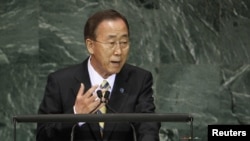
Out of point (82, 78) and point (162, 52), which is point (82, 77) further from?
point (162, 52)

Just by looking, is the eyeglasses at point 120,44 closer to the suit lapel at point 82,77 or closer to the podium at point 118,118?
the suit lapel at point 82,77

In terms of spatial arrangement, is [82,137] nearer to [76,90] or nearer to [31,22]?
[76,90]

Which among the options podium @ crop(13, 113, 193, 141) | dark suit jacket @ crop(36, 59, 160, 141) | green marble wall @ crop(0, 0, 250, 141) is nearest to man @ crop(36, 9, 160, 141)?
dark suit jacket @ crop(36, 59, 160, 141)

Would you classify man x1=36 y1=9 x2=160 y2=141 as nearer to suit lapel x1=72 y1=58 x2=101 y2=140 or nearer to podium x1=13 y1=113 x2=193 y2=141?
suit lapel x1=72 y1=58 x2=101 y2=140

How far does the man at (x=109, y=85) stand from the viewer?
9.11ft

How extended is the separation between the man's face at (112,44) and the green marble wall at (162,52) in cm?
245

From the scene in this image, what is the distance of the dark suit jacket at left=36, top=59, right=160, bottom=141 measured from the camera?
277 cm

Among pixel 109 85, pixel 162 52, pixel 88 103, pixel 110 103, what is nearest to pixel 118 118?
pixel 88 103

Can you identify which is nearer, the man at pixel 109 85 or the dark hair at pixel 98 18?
the man at pixel 109 85

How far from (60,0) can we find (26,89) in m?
0.89

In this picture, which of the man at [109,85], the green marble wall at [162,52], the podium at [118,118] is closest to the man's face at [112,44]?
the man at [109,85]

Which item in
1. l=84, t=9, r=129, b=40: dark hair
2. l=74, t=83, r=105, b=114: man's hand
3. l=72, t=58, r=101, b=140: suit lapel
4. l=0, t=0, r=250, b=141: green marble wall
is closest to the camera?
l=74, t=83, r=105, b=114: man's hand

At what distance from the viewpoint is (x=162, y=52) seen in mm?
5391

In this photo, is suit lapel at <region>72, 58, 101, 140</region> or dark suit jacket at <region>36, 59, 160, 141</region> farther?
suit lapel at <region>72, 58, 101, 140</region>
